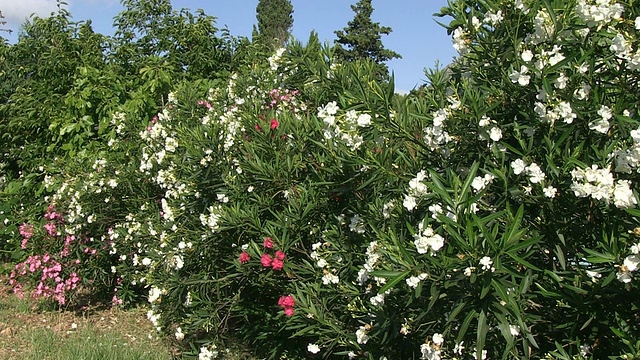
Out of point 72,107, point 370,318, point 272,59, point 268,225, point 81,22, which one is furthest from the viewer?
point 81,22

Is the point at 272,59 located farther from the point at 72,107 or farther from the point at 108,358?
the point at 72,107

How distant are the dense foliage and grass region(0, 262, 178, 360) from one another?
1.34 feet

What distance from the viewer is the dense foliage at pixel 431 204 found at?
80.2 inches

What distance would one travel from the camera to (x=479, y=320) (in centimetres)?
197

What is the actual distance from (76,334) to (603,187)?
491cm

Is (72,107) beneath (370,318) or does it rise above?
above

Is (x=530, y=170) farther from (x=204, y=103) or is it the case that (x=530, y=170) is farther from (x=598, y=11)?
(x=204, y=103)

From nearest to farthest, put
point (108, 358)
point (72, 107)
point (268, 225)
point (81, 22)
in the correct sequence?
1. point (268, 225)
2. point (108, 358)
3. point (72, 107)
4. point (81, 22)

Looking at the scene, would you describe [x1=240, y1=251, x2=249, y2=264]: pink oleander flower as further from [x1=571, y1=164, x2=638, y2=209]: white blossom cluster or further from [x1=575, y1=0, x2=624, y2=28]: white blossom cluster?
[x1=575, y1=0, x2=624, y2=28]: white blossom cluster

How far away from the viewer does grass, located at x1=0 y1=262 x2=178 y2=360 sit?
4637mm

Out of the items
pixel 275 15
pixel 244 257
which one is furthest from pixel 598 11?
pixel 275 15

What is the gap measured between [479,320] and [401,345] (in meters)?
1.04

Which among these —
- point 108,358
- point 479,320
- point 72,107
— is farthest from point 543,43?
point 72,107

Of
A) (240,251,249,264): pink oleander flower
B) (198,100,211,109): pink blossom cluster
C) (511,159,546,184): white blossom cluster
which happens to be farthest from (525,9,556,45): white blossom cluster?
(198,100,211,109): pink blossom cluster
